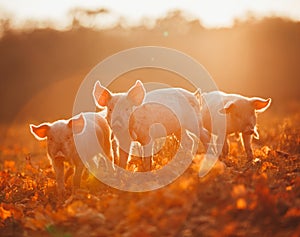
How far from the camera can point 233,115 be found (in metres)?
10.7

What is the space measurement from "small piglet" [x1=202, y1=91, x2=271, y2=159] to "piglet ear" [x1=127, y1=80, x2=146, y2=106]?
190cm

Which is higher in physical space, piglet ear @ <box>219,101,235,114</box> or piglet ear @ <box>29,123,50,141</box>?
piglet ear @ <box>219,101,235,114</box>

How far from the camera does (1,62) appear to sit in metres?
48.2

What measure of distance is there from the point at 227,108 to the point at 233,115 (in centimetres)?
22

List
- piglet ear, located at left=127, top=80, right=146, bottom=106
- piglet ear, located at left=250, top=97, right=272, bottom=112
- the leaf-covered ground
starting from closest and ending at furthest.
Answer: the leaf-covered ground → piglet ear, located at left=127, top=80, right=146, bottom=106 → piglet ear, located at left=250, top=97, right=272, bottom=112

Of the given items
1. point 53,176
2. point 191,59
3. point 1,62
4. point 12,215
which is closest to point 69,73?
point 1,62

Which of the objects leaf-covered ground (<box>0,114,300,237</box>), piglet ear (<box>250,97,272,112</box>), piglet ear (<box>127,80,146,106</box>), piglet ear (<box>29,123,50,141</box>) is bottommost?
leaf-covered ground (<box>0,114,300,237</box>)

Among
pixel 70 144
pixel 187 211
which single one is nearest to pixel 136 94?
pixel 70 144

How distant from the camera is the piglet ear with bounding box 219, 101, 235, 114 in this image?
10547 mm

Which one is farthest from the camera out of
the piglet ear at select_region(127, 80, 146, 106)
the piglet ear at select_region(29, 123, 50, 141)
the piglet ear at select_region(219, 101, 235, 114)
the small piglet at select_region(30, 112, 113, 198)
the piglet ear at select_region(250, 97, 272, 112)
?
the piglet ear at select_region(250, 97, 272, 112)

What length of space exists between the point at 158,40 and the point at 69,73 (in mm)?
7513

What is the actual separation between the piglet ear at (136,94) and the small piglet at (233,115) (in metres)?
1.90

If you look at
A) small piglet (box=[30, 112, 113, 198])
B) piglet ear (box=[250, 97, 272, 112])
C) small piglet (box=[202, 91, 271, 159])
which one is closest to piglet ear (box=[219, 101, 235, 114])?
small piglet (box=[202, 91, 271, 159])

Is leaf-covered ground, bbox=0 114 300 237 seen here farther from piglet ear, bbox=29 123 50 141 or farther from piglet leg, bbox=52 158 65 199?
piglet ear, bbox=29 123 50 141
